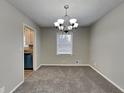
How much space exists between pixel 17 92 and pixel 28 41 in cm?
400

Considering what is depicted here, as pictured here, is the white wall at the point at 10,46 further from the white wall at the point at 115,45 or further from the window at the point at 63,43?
the window at the point at 63,43

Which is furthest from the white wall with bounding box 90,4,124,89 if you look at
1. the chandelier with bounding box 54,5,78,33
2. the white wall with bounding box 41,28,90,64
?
the white wall with bounding box 41,28,90,64

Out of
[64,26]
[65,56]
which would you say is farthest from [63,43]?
[64,26]

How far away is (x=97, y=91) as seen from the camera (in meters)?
3.56

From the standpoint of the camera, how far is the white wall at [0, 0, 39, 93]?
300 cm

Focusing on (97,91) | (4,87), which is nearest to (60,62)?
(97,91)

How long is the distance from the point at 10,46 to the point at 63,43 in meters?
4.77

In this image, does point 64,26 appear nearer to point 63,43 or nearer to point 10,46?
point 10,46

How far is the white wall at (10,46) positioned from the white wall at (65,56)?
3645mm

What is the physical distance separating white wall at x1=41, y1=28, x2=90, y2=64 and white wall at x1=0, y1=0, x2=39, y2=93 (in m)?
3.65

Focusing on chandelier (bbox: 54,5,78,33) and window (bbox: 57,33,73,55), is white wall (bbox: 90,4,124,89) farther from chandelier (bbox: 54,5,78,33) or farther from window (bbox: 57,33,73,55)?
window (bbox: 57,33,73,55)

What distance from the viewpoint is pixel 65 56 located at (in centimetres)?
790

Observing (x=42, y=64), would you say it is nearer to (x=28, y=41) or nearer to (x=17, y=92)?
(x=28, y=41)

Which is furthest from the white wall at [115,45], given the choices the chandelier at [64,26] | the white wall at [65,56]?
the white wall at [65,56]
